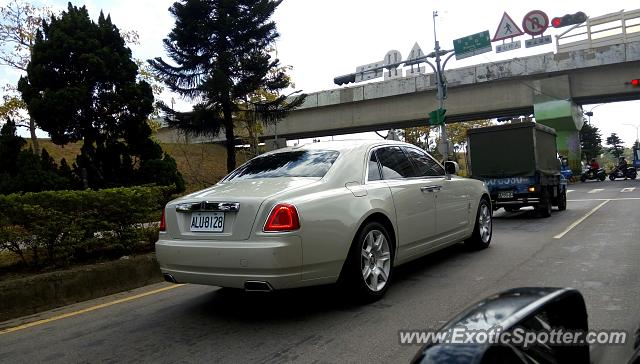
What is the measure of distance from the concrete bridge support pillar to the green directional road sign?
10294 mm

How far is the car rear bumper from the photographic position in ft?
13.0

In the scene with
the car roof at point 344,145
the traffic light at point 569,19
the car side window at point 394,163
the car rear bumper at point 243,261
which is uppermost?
the traffic light at point 569,19

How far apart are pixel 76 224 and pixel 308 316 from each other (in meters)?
3.54

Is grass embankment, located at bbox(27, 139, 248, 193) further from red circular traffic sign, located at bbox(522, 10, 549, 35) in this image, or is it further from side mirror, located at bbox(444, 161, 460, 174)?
side mirror, located at bbox(444, 161, 460, 174)

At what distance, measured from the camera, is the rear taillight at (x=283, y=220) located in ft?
13.3

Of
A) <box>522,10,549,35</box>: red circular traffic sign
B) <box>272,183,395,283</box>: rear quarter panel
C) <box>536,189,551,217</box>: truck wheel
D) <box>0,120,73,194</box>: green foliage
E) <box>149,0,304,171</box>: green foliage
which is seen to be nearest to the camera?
<box>272,183,395,283</box>: rear quarter panel

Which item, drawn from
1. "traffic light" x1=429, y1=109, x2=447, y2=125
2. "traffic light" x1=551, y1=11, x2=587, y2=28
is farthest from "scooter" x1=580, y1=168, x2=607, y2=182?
"traffic light" x1=551, y1=11, x2=587, y2=28

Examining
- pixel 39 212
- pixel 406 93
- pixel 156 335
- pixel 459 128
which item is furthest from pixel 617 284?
pixel 459 128

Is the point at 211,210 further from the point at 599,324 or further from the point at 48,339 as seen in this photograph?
the point at 599,324

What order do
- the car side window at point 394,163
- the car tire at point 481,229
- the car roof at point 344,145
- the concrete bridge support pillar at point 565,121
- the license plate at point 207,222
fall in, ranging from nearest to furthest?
the license plate at point 207,222 → the car roof at point 344,145 → the car side window at point 394,163 → the car tire at point 481,229 → the concrete bridge support pillar at point 565,121

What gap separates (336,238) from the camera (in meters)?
4.31

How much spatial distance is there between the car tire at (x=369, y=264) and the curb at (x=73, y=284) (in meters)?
3.23

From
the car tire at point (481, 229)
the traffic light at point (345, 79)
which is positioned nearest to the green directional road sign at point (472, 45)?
the traffic light at point (345, 79)

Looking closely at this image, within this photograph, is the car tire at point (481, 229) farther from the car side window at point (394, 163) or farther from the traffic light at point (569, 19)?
the traffic light at point (569, 19)
